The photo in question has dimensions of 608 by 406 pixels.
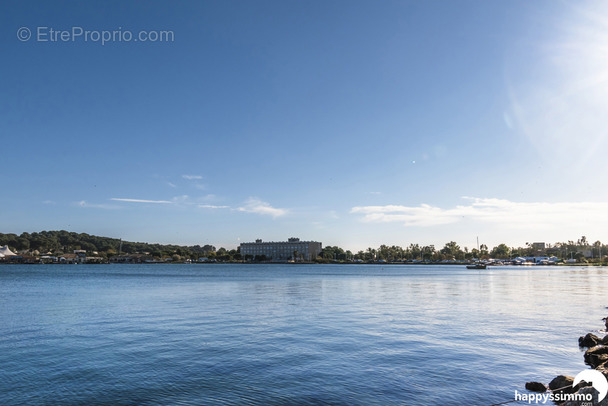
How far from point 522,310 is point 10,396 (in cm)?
4407

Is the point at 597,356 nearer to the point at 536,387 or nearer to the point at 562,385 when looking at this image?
the point at 562,385

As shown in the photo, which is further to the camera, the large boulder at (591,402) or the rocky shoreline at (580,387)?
the rocky shoreline at (580,387)

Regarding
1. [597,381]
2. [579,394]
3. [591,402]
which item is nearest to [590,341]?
[597,381]

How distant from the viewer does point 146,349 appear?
23.6 m

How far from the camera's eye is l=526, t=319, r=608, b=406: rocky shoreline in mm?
11939

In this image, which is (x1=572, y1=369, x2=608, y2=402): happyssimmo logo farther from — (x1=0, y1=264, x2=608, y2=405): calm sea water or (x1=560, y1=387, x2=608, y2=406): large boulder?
(x1=0, y1=264, x2=608, y2=405): calm sea water

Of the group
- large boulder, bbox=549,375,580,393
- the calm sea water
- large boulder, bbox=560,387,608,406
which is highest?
large boulder, bbox=560,387,608,406

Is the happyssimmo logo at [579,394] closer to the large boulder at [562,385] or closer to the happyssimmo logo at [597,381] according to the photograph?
the happyssimmo logo at [597,381]

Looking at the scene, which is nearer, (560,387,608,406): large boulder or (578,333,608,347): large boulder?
(560,387,608,406): large boulder

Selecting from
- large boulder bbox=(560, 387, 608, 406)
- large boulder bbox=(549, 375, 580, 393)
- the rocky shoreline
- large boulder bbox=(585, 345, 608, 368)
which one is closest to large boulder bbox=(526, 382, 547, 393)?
the rocky shoreline

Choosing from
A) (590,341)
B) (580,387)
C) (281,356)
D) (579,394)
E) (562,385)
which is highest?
(579,394)

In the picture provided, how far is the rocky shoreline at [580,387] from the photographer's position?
39.2ft

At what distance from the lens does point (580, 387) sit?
14.6 metres

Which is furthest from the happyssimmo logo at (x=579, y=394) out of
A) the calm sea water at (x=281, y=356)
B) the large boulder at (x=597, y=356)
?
the large boulder at (x=597, y=356)
